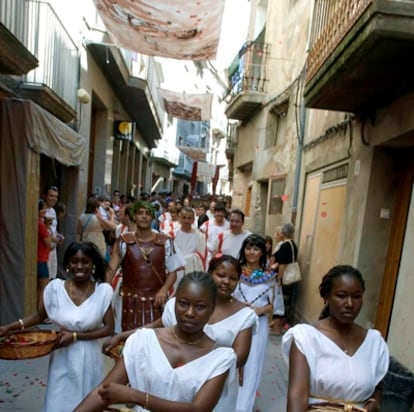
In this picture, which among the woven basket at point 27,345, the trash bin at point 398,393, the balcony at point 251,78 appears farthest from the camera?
the balcony at point 251,78

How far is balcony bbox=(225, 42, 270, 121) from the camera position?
11.3 meters

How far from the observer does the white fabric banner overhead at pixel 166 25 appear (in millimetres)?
5055

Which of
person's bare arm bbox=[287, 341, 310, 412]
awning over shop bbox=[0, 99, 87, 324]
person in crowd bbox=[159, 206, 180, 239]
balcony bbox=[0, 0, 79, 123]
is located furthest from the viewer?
person in crowd bbox=[159, 206, 180, 239]

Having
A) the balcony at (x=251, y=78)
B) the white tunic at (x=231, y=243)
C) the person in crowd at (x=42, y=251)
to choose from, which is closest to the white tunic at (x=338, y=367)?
the white tunic at (x=231, y=243)

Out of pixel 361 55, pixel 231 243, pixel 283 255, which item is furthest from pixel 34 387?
pixel 361 55

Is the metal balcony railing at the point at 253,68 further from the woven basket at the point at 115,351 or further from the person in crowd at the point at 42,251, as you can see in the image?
the woven basket at the point at 115,351

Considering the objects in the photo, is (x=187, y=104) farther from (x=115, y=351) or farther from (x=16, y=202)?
(x=115, y=351)

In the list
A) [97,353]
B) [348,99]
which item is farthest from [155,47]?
[97,353]

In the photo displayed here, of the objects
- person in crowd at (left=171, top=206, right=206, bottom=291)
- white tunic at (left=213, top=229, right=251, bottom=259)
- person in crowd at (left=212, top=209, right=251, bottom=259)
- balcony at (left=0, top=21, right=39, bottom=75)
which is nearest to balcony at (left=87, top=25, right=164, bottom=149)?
balcony at (left=0, top=21, right=39, bottom=75)

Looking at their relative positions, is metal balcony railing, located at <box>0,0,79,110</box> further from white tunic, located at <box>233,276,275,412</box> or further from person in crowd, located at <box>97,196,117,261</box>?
white tunic, located at <box>233,276,275,412</box>

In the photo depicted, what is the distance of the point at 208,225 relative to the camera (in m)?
7.05

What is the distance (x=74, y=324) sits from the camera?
2535 mm

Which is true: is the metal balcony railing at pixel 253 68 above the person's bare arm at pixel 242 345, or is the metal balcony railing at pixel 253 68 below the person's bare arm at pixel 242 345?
above

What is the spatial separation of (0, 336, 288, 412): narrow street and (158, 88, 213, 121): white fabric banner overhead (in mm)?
10056
